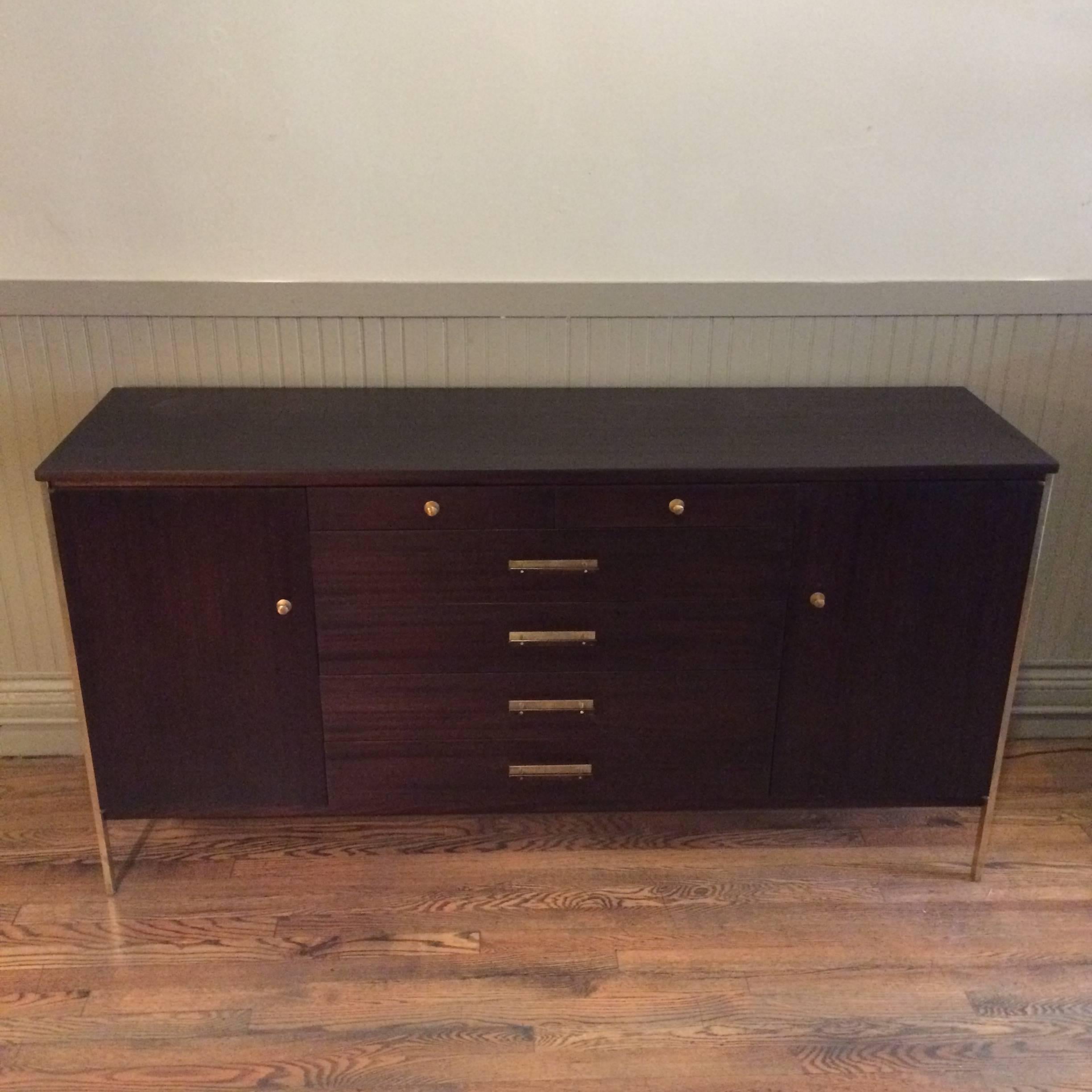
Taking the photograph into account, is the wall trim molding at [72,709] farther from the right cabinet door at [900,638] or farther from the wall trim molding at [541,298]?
the wall trim molding at [541,298]

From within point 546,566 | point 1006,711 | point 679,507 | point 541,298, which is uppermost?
point 541,298

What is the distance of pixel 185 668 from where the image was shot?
5.89ft

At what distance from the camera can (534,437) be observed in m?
1.82

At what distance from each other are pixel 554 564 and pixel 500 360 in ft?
1.68

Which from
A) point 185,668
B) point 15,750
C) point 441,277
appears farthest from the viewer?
point 15,750

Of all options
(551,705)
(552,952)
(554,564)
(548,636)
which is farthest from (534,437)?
(552,952)

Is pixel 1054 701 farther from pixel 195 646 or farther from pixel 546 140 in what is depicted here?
pixel 195 646

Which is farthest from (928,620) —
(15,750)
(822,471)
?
(15,750)

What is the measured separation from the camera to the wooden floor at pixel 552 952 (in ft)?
5.39

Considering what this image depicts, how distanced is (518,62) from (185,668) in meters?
1.17

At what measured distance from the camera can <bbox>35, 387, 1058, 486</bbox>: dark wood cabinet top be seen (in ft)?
5.50

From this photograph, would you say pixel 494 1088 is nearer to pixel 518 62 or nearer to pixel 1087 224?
pixel 518 62

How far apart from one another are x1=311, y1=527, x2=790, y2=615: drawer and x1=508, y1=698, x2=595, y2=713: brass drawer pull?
0.61 ft

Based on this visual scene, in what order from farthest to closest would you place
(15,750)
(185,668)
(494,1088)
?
(15,750), (185,668), (494,1088)
